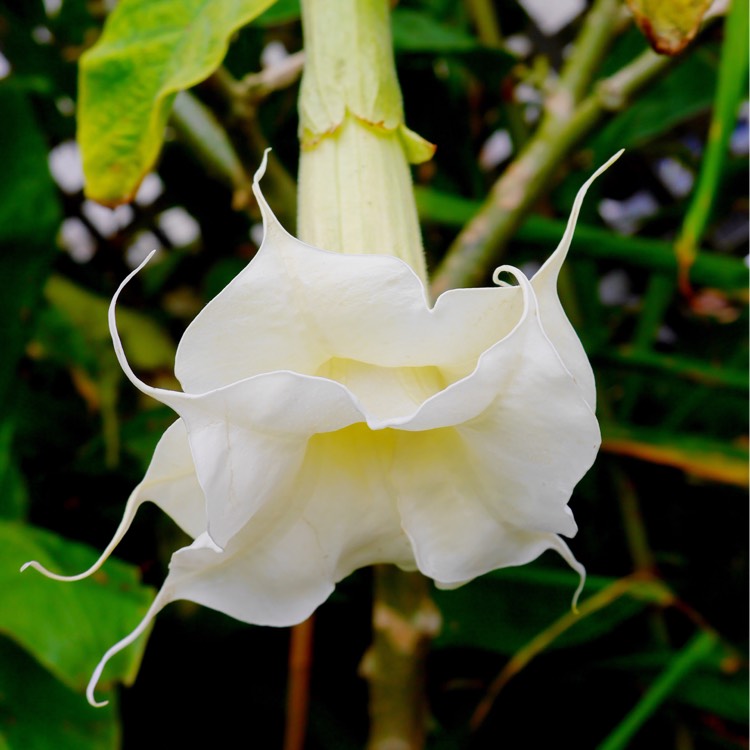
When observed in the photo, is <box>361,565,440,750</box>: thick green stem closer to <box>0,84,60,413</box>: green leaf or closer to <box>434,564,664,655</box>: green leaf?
<box>434,564,664,655</box>: green leaf

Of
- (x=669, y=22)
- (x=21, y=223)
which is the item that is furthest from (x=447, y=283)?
(x=21, y=223)

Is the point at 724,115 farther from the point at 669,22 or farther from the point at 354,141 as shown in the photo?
the point at 354,141

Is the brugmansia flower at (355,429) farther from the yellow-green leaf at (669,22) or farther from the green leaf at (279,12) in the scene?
the green leaf at (279,12)

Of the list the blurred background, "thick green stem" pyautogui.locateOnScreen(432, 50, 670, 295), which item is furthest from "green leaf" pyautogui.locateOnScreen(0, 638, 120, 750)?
"thick green stem" pyautogui.locateOnScreen(432, 50, 670, 295)

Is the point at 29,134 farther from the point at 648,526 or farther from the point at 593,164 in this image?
the point at 648,526

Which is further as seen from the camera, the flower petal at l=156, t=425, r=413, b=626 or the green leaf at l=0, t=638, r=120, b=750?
the green leaf at l=0, t=638, r=120, b=750

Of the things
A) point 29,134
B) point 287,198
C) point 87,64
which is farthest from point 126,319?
point 87,64
